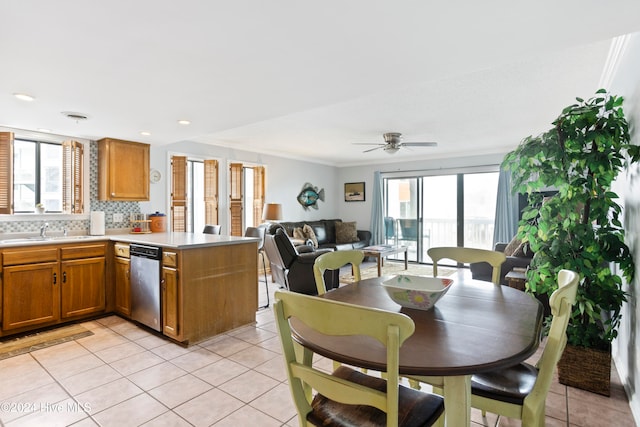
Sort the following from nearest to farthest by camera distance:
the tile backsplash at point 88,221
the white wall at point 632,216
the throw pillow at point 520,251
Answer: the white wall at point 632,216 → the tile backsplash at point 88,221 → the throw pillow at point 520,251

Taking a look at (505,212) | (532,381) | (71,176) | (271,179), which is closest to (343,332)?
(532,381)

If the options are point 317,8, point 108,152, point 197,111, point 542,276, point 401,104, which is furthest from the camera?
point 108,152

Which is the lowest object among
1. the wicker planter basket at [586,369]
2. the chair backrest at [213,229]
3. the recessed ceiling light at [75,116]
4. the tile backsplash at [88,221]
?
the wicker planter basket at [586,369]

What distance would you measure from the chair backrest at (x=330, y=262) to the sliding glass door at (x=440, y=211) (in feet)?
16.8

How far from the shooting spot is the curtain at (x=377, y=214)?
779 centimetres

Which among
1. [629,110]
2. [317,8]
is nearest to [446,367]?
[317,8]

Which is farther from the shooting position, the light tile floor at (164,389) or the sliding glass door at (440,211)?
the sliding glass door at (440,211)

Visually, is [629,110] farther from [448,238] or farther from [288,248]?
[448,238]

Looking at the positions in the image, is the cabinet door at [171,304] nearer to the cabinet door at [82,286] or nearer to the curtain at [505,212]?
the cabinet door at [82,286]

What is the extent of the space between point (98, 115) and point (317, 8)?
2726mm

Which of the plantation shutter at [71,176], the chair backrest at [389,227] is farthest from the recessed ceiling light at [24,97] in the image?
the chair backrest at [389,227]

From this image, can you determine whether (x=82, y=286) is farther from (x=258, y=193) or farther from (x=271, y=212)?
(x=258, y=193)

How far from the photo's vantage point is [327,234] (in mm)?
7660

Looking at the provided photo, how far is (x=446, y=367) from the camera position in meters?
1.02
